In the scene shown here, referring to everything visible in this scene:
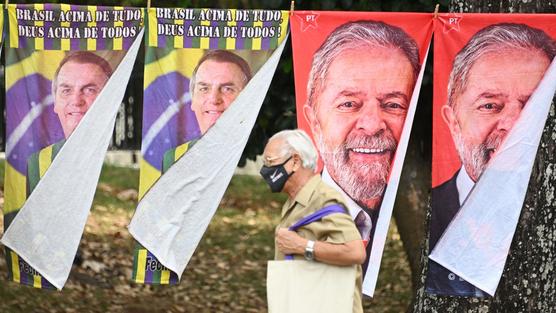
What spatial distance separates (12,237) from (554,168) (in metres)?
2.96

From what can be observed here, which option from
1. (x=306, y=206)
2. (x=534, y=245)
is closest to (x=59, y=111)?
(x=306, y=206)

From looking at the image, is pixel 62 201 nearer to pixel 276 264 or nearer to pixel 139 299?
pixel 276 264

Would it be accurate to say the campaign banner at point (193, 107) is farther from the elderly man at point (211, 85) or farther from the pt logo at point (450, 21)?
the pt logo at point (450, 21)

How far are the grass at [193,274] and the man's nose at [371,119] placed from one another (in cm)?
433

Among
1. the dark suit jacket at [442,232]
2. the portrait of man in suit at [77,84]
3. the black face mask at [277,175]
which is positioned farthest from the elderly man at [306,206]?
the portrait of man in suit at [77,84]

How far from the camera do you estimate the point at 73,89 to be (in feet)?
21.3

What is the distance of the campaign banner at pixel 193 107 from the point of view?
639cm

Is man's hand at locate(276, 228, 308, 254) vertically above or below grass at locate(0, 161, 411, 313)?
above

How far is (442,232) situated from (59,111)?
2116 millimetres

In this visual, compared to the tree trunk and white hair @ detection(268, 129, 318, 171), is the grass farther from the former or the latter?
white hair @ detection(268, 129, 318, 171)

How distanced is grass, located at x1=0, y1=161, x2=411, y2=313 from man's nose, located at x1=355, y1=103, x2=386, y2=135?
4.33 meters

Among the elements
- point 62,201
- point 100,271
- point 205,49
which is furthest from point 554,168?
point 100,271

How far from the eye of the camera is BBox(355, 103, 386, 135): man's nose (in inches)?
251

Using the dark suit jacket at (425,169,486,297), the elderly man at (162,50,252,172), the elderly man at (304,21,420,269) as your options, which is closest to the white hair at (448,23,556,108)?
the elderly man at (304,21,420,269)
